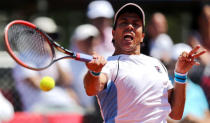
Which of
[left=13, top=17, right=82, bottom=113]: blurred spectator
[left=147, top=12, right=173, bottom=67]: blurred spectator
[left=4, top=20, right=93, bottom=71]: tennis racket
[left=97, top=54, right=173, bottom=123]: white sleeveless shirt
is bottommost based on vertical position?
[left=13, top=17, right=82, bottom=113]: blurred spectator

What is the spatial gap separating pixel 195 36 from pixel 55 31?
7.44 ft

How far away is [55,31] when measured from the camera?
23.5ft

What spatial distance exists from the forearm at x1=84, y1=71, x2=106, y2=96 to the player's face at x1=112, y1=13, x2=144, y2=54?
15.2 inches

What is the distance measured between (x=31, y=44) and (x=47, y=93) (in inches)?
89.3

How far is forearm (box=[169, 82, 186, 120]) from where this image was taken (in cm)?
405

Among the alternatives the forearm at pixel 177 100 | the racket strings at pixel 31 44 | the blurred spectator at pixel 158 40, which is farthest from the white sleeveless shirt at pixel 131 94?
the blurred spectator at pixel 158 40

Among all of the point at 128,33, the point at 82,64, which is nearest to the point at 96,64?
the point at 128,33

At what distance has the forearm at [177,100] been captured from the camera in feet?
13.3

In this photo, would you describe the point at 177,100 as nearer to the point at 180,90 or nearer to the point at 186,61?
the point at 180,90

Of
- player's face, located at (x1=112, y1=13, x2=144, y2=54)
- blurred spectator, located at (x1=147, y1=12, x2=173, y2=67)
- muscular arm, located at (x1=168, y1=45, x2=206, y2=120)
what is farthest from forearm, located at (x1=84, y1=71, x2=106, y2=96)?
blurred spectator, located at (x1=147, y1=12, x2=173, y2=67)

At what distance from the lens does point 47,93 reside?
6762 mm

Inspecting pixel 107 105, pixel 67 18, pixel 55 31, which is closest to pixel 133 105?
pixel 107 105

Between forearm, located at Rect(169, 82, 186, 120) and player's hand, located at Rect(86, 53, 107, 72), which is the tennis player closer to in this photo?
player's hand, located at Rect(86, 53, 107, 72)

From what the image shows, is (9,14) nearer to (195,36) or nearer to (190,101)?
(195,36)
